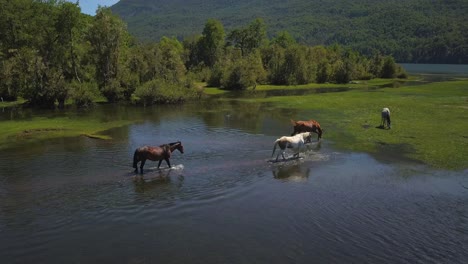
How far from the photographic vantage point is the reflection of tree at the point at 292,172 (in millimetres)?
20859

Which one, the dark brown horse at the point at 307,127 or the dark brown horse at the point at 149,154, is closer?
the dark brown horse at the point at 149,154

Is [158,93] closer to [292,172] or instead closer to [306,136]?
[306,136]

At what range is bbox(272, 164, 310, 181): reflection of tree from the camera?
2086 centimetres

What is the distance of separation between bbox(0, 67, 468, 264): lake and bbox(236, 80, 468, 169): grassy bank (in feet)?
7.34

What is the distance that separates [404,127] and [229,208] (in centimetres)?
2355

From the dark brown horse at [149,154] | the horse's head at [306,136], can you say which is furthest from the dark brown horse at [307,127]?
the dark brown horse at [149,154]

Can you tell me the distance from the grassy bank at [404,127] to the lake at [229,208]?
2.24m

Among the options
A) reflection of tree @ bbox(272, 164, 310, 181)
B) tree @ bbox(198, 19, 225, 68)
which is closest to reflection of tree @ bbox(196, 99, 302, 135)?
reflection of tree @ bbox(272, 164, 310, 181)

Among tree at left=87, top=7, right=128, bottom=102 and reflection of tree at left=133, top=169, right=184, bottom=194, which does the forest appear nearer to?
tree at left=87, top=7, right=128, bottom=102

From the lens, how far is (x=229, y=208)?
16594 millimetres

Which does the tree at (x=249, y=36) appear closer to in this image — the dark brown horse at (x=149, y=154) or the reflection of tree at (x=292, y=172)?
the reflection of tree at (x=292, y=172)

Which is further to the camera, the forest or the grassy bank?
the forest

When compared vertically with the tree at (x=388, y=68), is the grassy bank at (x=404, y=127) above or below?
below

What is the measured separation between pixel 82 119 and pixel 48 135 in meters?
9.60
